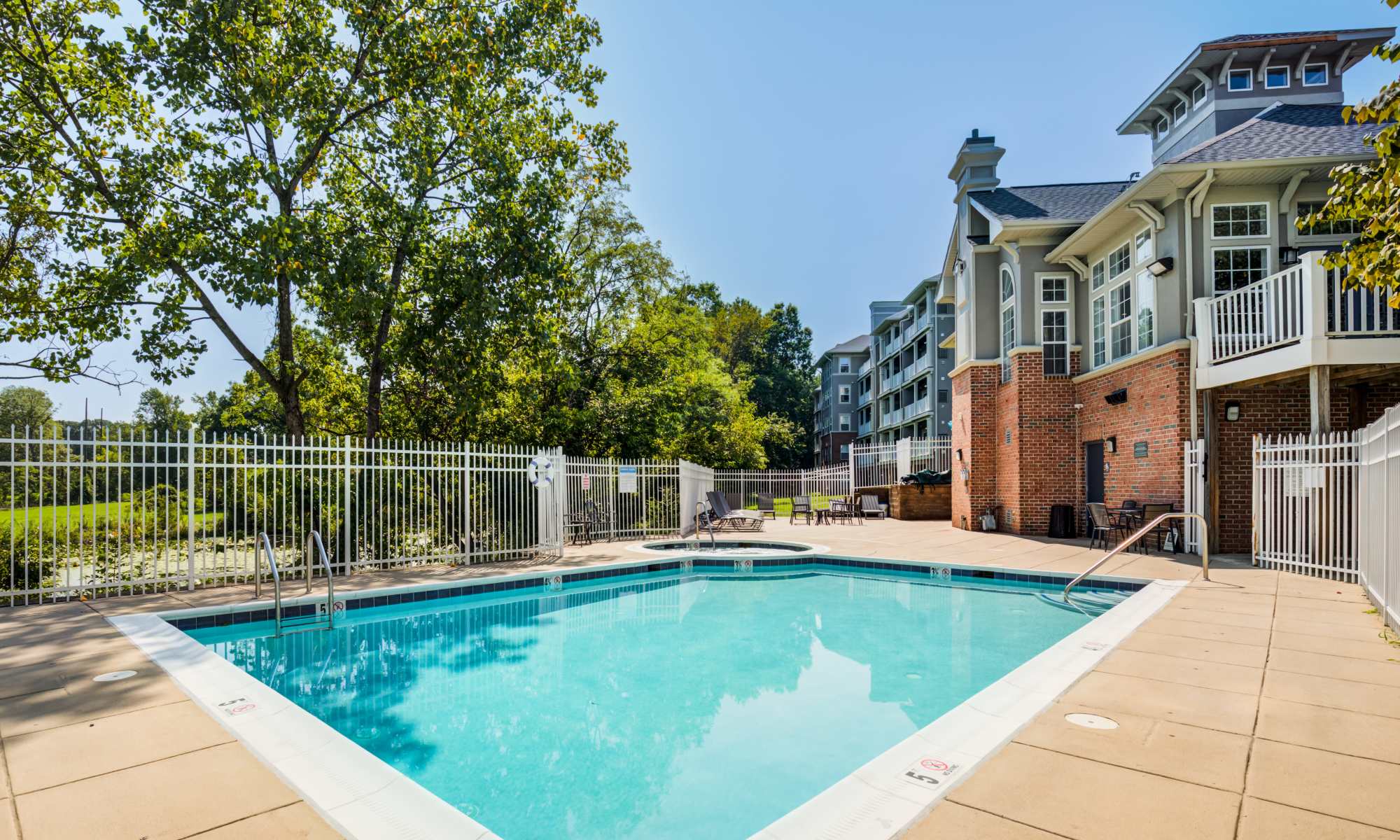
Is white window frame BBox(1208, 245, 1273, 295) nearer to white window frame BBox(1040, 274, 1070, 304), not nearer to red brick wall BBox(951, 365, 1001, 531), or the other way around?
white window frame BBox(1040, 274, 1070, 304)

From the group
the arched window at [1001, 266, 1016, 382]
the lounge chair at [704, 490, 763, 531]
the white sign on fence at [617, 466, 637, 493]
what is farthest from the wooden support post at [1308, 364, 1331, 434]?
the white sign on fence at [617, 466, 637, 493]

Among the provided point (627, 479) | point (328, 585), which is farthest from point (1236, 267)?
point (328, 585)

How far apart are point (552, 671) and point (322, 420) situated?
45.1 feet

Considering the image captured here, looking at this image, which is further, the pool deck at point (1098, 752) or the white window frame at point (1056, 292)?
the white window frame at point (1056, 292)

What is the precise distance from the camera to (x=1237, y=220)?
11.0 meters

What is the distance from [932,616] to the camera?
8.04 metres

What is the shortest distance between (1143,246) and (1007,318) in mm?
3495

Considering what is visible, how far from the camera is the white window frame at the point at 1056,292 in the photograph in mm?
14500

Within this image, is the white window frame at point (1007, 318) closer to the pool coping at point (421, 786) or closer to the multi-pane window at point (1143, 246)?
the multi-pane window at point (1143, 246)

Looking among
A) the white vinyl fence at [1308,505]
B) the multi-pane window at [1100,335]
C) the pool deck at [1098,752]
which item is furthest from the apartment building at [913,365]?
the pool deck at [1098,752]

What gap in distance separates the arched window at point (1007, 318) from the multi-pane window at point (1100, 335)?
1477 millimetres

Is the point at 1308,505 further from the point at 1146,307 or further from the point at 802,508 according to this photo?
the point at 802,508

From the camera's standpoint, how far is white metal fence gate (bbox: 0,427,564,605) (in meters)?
7.38

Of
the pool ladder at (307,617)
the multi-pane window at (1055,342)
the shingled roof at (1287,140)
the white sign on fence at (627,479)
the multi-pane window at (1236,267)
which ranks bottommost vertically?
the pool ladder at (307,617)
